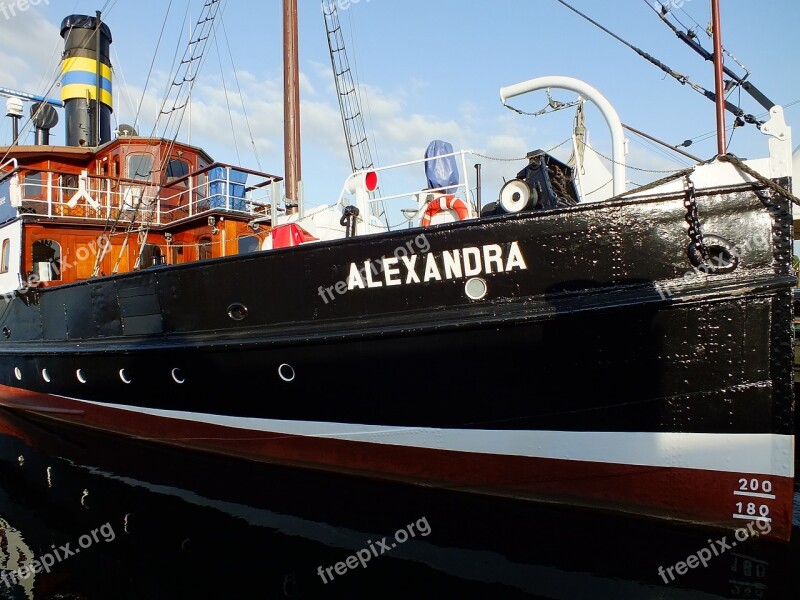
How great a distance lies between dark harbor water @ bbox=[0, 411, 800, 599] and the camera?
3660mm

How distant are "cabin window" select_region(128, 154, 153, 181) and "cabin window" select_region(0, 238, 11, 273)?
85.5 inches

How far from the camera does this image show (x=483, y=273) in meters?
4.44

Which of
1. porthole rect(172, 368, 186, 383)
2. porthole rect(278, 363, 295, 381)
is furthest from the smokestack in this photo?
porthole rect(278, 363, 295, 381)

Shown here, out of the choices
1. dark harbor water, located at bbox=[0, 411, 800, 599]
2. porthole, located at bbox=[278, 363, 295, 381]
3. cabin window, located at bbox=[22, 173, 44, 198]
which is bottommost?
dark harbor water, located at bbox=[0, 411, 800, 599]

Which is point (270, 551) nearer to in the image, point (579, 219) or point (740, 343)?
point (579, 219)

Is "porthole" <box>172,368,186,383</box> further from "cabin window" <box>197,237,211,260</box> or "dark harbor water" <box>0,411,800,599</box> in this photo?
"cabin window" <box>197,237,211,260</box>

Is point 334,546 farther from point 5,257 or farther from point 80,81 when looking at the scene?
point 80,81

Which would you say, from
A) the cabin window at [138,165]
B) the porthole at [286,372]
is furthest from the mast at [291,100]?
the porthole at [286,372]

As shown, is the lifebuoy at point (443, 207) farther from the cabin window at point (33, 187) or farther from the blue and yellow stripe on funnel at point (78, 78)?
the blue and yellow stripe on funnel at point (78, 78)

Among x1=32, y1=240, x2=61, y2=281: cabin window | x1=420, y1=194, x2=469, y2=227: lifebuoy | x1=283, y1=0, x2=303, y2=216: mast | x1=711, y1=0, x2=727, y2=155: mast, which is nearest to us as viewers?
x1=711, y1=0, x2=727, y2=155: mast

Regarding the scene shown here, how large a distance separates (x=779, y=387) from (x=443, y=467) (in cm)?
260

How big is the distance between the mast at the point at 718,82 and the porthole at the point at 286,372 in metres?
3.94

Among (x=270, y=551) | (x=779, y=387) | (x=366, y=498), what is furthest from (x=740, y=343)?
(x=270, y=551)

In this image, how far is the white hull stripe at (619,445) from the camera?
4023mm
